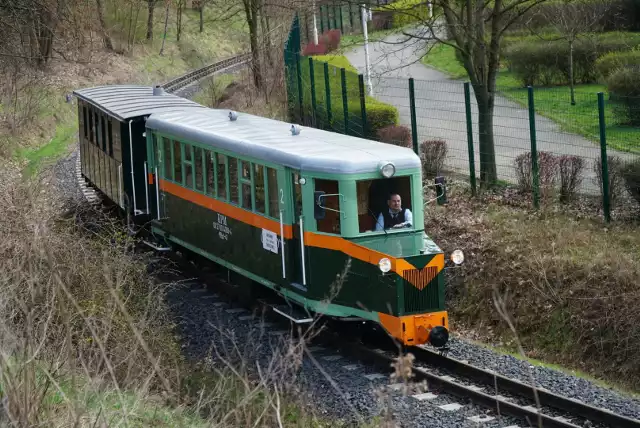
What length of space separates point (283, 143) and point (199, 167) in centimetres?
234

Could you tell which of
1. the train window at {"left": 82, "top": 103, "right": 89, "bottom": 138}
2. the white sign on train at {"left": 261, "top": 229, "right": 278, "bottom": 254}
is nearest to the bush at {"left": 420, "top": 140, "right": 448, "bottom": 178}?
the white sign on train at {"left": 261, "top": 229, "right": 278, "bottom": 254}

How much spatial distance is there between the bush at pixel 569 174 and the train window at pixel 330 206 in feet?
16.5

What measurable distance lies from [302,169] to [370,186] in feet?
2.74

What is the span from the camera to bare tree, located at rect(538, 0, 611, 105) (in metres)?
26.2

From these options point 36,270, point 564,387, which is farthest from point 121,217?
point 564,387

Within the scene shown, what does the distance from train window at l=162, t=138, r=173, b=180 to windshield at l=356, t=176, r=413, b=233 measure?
16.6 feet

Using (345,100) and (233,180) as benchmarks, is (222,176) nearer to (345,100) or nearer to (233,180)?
(233,180)

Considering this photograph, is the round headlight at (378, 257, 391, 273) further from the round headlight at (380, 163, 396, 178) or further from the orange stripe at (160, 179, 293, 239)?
the orange stripe at (160, 179, 293, 239)

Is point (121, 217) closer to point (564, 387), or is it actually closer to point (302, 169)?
point (302, 169)

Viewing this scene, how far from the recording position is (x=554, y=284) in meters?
12.9

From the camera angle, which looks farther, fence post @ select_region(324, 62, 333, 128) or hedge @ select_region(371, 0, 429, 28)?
fence post @ select_region(324, 62, 333, 128)

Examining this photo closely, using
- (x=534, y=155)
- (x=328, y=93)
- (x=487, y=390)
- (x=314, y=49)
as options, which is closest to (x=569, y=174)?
(x=534, y=155)

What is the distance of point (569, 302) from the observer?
12.6 meters

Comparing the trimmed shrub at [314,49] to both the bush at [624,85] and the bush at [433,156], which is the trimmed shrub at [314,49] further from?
the bush at [433,156]
